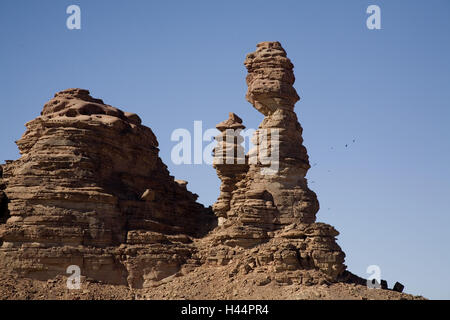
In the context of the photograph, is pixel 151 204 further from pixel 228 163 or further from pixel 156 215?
pixel 228 163

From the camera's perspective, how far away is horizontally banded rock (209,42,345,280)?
62.8 metres

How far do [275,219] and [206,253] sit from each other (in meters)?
4.94

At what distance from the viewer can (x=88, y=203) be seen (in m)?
64.4

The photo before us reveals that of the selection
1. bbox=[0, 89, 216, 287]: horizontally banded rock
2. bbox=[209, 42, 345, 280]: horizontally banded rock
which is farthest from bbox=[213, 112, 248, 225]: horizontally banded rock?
bbox=[0, 89, 216, 287]: horizontally banded rock

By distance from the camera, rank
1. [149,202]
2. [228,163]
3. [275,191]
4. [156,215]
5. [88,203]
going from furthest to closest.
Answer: [228,163] < [156,215] < [149,202] < [275,191] < [88,203]

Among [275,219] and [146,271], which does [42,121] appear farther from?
[275,219]

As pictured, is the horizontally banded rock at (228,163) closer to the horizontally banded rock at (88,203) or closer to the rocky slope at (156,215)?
the rocky slope at (156,215)

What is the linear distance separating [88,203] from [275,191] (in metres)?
12.2

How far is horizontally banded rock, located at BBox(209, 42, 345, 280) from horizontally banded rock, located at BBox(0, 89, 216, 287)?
13.6 ft

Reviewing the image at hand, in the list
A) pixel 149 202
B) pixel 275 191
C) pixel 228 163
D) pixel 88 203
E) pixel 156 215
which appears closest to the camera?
pixel 88 203

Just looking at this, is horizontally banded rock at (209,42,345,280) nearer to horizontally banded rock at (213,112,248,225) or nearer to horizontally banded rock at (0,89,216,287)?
horizontally banded rock at (213,112,248,225)

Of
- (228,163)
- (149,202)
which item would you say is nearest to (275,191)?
(228,163)

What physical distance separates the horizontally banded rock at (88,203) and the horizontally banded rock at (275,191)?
13.6 ft
